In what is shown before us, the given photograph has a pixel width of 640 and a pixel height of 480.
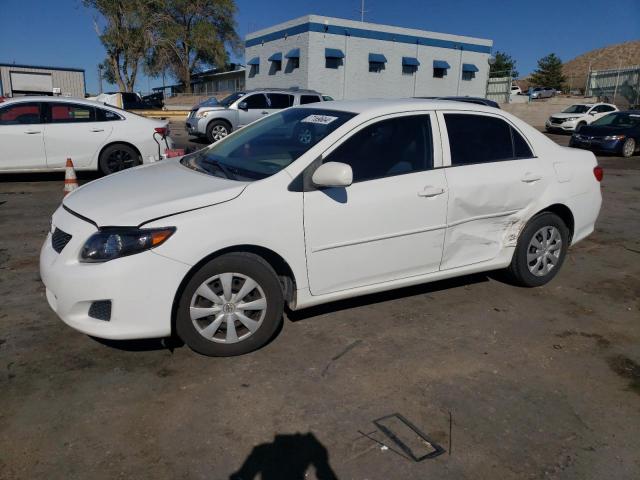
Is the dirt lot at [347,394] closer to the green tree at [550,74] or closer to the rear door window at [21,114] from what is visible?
the rear door window at [21,114]

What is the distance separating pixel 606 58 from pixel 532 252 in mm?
113943

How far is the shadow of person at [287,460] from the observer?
2502 mm

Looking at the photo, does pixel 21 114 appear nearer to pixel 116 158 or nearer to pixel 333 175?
pixel 116 158

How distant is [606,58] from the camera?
100688mm

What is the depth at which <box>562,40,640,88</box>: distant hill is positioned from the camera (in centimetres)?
9281

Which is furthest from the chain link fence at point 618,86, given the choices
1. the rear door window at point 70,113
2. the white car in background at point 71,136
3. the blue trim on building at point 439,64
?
the rear door window at point 70,113

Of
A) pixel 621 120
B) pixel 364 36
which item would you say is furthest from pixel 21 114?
pixel 364 36

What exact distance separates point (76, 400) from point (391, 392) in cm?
179

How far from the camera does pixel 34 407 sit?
2.95 metres

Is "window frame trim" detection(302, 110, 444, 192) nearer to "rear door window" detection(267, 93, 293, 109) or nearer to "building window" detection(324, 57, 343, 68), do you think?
"rear door window" detection(267, 93, 293, 109)

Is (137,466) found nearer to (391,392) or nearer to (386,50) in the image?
(391,392)

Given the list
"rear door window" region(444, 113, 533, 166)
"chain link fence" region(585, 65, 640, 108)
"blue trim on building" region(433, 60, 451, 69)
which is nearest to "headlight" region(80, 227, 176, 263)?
"rear door window" region(444, 113, 533, 166)

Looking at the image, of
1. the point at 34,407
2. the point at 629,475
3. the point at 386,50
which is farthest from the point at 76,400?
the point at 386,50

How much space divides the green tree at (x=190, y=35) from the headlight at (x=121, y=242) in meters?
45.1
